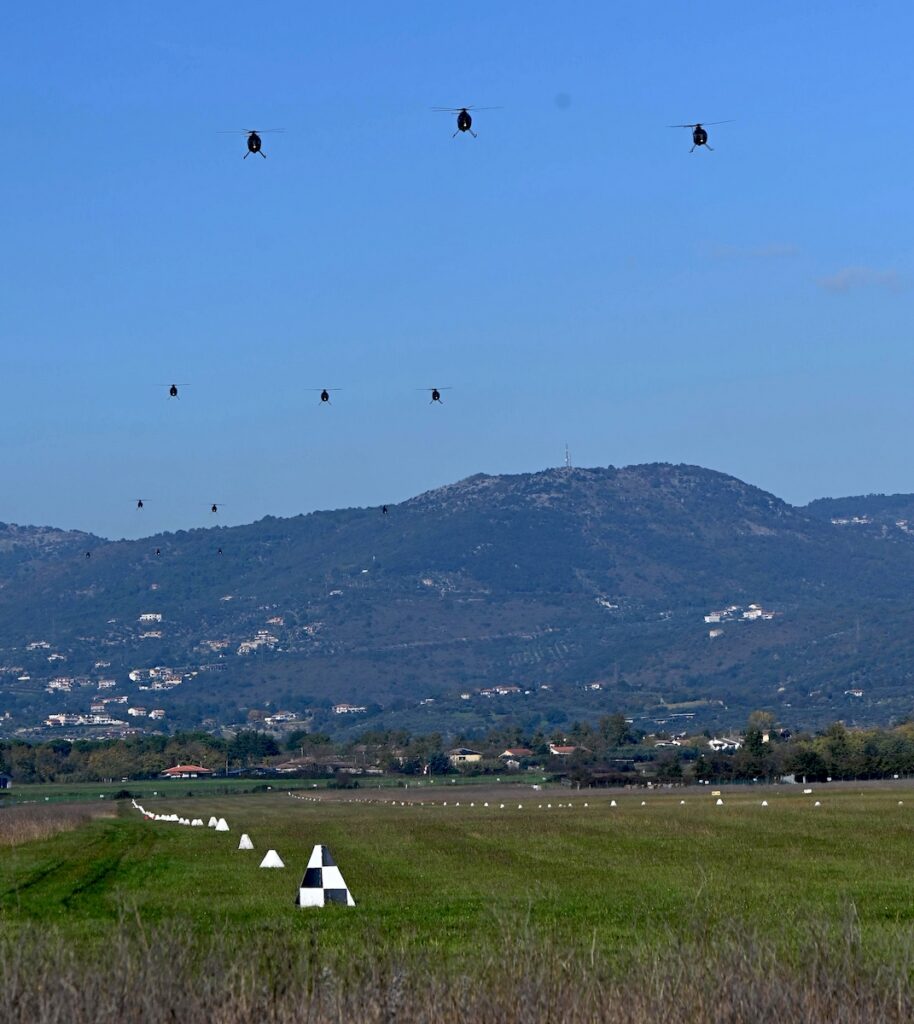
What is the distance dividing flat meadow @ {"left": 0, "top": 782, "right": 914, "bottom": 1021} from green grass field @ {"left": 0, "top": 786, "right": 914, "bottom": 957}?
0.32 feet

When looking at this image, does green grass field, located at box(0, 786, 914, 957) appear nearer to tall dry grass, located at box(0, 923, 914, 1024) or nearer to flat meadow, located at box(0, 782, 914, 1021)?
flat meadow, located at box(0, 782, 914, 1021)

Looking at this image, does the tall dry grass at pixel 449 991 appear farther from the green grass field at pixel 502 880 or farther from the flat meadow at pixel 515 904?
the green grass field at pixel 502 880

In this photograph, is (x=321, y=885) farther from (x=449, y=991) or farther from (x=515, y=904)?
(x=449, y=991)

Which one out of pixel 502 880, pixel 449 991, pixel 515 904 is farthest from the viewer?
pixel 502 880

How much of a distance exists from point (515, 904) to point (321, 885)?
3.31 m

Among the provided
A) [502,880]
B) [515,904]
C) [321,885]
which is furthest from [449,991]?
[502,880]

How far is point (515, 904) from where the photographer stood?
3409 centimetres

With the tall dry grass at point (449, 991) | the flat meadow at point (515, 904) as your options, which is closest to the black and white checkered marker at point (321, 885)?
the flat meadow at point (515, 904)

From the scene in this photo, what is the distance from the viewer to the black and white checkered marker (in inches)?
1310

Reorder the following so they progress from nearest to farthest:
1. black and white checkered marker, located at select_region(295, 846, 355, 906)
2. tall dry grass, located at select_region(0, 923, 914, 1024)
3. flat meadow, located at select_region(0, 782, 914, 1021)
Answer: tall dry grass, located at select_region(0, 923, 914, 1024) → flat meadow, located at select_region(0, 782, 914, 1021) → black and white checkered marker, located at select_region(295, 846, 355, 906)

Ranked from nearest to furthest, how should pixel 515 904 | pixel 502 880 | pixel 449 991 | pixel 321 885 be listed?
pixel 449 991 < pixel 321 885 < pixel 515 904 < pixel 502 880

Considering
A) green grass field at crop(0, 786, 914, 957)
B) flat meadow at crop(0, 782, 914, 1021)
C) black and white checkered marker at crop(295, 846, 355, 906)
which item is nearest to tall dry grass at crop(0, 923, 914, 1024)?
flat meadow at crop(0, 782, 914, 1021)

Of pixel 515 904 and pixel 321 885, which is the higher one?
pixel 321 885

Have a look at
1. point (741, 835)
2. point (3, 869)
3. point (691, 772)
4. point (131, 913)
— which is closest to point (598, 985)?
point (131, 913)
